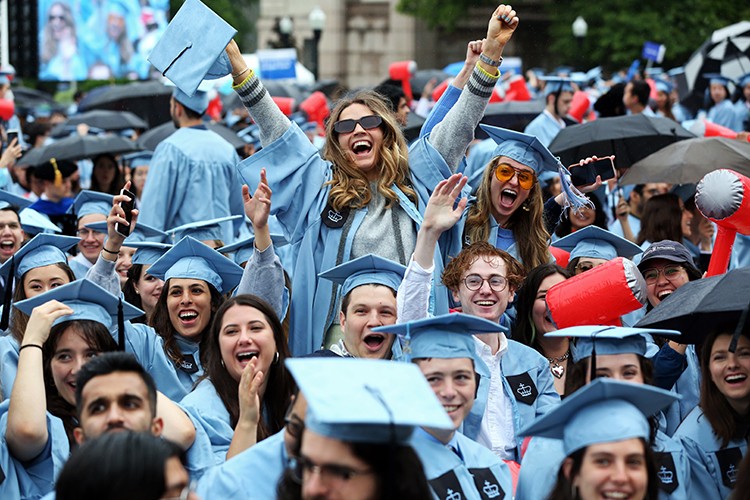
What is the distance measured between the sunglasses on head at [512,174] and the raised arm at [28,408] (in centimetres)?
304

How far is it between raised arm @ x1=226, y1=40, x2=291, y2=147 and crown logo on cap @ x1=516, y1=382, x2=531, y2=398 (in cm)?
186

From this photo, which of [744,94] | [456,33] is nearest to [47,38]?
[744,94]

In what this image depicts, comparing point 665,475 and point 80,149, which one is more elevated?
point 80,149

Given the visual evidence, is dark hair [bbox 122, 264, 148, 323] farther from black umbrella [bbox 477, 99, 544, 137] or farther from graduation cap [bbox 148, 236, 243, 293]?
black umbrella [bbox 477, 99, 544, 137]

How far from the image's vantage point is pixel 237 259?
8.16 metres

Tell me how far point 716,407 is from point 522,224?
7.24 feet

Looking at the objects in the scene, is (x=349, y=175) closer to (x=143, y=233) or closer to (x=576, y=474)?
(x=143, y=233)

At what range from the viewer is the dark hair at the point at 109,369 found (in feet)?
15.5

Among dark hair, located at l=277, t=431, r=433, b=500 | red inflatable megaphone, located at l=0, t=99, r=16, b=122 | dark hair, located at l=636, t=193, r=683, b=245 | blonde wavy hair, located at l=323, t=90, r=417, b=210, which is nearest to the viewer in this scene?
dark hair, located at l=277, t=431, r=433, b=500

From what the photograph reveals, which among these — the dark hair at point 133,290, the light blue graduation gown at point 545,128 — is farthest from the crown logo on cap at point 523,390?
the light blue graduation gown at point 545,128

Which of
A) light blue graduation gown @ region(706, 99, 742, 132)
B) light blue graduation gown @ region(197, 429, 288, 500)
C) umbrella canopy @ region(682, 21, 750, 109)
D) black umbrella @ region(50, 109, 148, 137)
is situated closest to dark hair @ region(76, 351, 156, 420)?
light blue graduation gown @ region(197, 429, 288, 500)

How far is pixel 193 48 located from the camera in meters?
6.72

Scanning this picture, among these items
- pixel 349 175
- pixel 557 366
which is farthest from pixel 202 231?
pixel 557 366

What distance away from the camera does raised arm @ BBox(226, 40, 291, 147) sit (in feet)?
22.0
